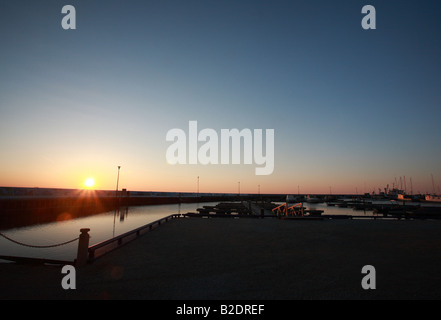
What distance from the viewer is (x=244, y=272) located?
7.95 meters

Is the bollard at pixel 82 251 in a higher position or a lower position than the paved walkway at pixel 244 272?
higher

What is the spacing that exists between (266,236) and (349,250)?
4833mm

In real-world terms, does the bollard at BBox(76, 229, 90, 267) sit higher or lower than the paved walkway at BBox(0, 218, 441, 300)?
higher

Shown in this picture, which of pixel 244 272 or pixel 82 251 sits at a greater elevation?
pixel 82 251

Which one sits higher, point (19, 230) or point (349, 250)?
point (349, 250)

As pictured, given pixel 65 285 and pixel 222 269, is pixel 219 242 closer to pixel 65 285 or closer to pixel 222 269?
pixel 222 269

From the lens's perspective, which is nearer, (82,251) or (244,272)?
(244,272)

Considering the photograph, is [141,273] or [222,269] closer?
[141,273]

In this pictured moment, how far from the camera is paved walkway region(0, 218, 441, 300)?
626cm

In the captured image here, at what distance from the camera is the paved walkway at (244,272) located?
6.26 meters

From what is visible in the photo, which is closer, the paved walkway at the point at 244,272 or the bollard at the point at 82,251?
the paved walkway at the point at 244,272

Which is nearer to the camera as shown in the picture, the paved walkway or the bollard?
the paved walkway
